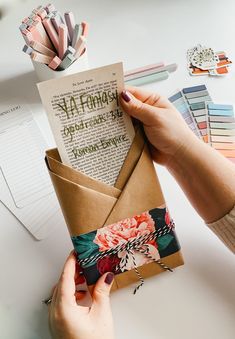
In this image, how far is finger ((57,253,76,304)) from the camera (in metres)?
0.55

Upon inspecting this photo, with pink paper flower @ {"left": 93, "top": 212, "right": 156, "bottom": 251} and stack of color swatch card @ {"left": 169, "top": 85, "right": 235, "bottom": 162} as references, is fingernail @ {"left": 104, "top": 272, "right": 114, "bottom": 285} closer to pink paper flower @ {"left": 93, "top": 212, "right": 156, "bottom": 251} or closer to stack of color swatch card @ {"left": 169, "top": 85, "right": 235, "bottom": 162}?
pink paper flower @ {"left": 93, "top": 212, "right": 156, "bottom": 251}

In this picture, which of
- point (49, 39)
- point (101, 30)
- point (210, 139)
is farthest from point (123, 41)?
point (210, 139)

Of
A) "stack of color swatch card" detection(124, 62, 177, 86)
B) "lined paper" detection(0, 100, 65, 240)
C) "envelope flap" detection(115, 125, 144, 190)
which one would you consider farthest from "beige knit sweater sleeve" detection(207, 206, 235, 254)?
"stack of color swatch card" detection(124, 62, 177, 86)

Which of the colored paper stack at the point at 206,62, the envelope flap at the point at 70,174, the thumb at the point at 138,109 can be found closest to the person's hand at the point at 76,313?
the envelope flap at the point at 70,174

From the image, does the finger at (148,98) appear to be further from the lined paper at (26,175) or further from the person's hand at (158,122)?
the lined paper at (26,175)

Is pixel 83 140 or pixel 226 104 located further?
pixel 226 104

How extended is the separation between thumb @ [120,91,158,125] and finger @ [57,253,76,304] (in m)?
0.24

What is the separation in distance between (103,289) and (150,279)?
0.08 metres

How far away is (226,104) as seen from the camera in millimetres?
801

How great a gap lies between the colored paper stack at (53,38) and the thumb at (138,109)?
0.21m

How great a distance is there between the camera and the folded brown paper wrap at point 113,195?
562 millimetres

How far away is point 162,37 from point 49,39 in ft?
1.00

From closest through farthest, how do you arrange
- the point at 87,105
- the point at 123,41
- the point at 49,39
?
the point at 87,105
the point at 49,39
the point at 123,41

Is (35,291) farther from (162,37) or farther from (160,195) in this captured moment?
(162,37)
